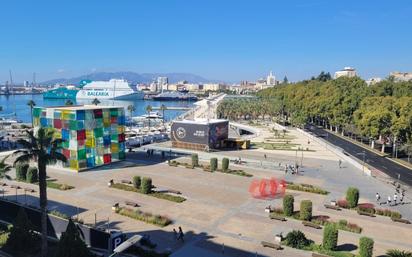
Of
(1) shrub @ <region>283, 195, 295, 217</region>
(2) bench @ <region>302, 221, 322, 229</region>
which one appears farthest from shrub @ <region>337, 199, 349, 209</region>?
(2) bench @ <region>302, 221, 322, 229</region>

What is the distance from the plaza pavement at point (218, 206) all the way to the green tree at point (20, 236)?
6.55 m

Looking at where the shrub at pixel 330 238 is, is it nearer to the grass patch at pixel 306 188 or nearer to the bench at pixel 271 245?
the bench at pixel 271 245

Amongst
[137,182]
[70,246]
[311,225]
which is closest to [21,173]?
[137,182]

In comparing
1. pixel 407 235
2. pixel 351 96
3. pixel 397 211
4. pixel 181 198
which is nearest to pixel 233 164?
pixel 181 198

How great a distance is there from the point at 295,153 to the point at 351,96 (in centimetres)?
3681

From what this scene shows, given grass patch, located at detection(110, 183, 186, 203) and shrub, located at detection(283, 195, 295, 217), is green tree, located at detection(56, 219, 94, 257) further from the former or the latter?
shrub, located at detection(283, 195, 295, 217)

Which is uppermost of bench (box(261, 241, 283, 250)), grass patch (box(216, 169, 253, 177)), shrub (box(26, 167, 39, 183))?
shrub (box(26, 167, 39, 183))

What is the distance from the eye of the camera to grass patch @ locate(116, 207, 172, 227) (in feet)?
109

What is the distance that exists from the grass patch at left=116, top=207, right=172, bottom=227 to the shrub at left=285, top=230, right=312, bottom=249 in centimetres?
1102

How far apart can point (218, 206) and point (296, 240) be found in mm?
11529

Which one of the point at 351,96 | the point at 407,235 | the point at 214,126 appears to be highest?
the point at 351,96

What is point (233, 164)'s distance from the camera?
61.5m

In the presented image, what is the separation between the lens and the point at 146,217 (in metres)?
34.3

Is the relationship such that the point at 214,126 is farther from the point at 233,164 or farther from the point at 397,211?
the point at 397,211
